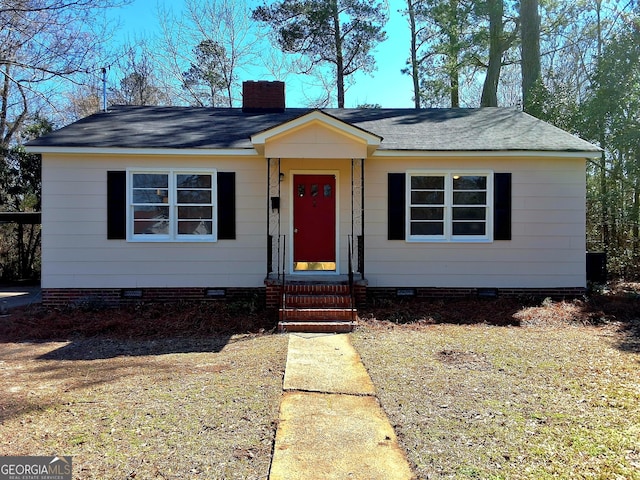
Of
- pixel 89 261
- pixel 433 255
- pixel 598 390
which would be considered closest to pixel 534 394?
pixel 598 390

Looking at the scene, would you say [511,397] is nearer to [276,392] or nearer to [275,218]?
[276,392]

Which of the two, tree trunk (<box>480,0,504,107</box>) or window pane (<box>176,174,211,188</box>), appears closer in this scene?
window pane (<box>176,174,211,188</box>)

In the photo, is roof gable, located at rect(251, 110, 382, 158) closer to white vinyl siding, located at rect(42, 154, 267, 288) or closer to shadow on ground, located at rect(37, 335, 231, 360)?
white vinyl siding, located at rect(42, 154, 267, 288)

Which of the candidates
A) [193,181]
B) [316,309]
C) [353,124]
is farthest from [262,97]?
[316,309]

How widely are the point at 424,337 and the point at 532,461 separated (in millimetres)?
3629

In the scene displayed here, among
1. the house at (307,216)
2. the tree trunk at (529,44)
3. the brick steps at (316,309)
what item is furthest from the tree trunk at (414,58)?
the brick steps at (316,309)

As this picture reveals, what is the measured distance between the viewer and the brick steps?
706cm

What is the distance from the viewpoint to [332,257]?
9195 mm

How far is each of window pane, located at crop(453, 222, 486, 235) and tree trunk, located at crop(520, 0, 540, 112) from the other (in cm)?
746

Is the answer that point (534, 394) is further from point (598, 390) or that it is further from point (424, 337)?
point (424, 337)

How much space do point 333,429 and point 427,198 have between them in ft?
20.8

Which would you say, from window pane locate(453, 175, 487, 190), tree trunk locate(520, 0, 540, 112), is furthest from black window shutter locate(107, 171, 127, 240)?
tree trunk locate(520, 0, 540, 112)

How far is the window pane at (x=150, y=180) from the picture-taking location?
8.67 m

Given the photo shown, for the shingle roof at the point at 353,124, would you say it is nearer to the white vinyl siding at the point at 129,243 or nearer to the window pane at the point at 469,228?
the white vinyl siding at the point at 129,243
